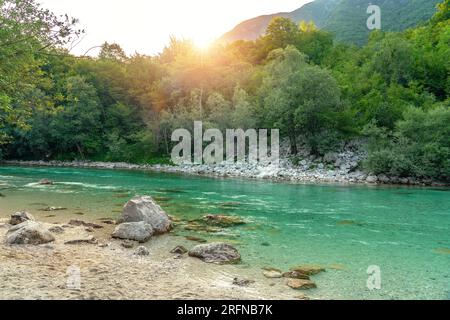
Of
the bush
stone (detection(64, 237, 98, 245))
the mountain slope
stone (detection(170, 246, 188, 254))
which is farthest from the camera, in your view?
the mountain slope

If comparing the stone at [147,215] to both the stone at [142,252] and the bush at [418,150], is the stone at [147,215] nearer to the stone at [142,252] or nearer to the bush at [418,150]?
the stone at [142,252]

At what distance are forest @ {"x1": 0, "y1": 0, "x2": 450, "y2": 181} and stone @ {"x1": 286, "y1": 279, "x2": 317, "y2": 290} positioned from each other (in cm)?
1741

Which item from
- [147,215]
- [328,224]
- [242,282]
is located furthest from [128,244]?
[328,224]

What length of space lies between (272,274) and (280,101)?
3367cm

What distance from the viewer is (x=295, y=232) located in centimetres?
1329

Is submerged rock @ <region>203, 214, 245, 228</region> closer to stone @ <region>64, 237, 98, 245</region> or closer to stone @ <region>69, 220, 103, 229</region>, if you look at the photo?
stone @ <region>69, 220, 103, 229</region>

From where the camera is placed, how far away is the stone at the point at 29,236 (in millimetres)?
10289

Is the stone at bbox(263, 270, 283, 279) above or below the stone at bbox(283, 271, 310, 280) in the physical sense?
below

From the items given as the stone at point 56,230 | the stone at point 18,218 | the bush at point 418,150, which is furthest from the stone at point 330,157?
the stone at point 18,218

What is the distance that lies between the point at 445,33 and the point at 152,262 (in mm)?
61808

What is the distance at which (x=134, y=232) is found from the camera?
38.6ft

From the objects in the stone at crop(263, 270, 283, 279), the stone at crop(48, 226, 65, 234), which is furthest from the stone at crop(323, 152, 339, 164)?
the stone at crop(263, 270, 283, 279)

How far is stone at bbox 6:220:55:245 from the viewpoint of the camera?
33.8ft

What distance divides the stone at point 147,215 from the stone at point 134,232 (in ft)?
1.85
